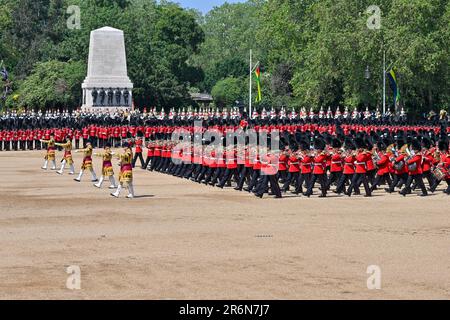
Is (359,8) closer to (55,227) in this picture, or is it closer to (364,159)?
(364,159)

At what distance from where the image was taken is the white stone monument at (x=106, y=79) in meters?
73.2

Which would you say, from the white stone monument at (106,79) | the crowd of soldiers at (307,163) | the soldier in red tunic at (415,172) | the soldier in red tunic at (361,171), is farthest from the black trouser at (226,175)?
the white stone monument at (106,79)

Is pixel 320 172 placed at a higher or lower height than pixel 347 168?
lower

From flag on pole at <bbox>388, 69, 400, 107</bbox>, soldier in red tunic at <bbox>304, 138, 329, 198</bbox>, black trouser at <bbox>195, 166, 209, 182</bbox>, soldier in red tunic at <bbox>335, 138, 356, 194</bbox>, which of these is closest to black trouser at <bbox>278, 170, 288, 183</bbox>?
soldier in red tunic at <bbox>304, 138, 329, 198</bbox>

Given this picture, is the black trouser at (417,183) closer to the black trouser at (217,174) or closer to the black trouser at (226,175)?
the black trouser at (226,175)

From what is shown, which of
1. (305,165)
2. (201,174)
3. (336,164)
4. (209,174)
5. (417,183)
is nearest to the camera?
(417,183)

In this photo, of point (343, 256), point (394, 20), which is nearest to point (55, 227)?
point (343, 256)

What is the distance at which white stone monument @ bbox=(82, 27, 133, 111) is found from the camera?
7325 cm

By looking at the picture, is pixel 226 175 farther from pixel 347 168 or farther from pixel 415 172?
pixel 415 172

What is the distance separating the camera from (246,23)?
162m

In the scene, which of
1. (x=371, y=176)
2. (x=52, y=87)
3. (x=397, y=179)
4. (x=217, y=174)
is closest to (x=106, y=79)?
(x=52, y=87)

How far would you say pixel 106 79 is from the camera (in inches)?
2908

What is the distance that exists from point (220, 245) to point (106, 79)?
55.7 meters

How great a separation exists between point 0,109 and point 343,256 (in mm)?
78822
